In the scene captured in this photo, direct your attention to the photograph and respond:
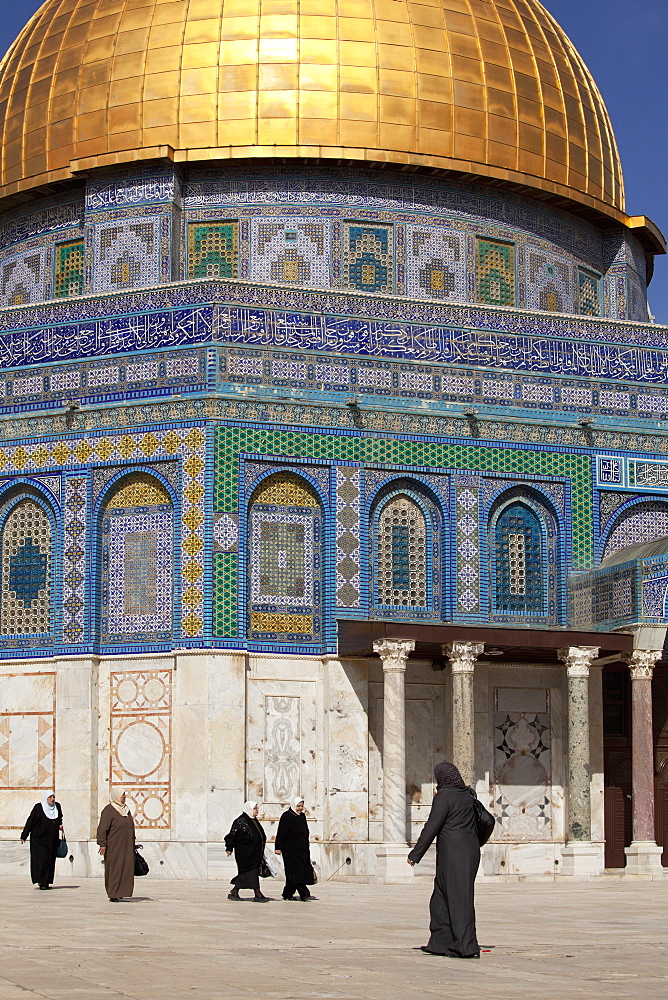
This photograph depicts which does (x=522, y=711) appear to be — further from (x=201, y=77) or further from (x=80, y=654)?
(x=201, y=77)

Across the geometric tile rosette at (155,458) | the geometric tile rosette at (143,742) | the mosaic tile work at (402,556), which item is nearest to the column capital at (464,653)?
the mosaic tile work at (402,556)

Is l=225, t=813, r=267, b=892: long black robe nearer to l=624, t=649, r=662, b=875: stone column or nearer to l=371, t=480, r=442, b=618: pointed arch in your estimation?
l=371, t=480, r=442, b=618: pointed arch

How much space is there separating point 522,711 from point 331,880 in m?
3.41

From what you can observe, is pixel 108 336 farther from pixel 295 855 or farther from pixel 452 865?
pixel 452 865

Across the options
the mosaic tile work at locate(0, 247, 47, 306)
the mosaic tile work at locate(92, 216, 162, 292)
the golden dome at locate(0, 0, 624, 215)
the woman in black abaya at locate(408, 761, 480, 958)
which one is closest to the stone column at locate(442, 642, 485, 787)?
the mosaic tile work at locate(92, 216, 162, 292)

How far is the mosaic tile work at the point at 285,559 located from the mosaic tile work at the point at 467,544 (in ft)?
5.96

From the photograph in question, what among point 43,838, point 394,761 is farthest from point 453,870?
point 394,761

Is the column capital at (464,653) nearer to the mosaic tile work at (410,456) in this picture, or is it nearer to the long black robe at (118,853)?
the mosaic tile work at (410,456)

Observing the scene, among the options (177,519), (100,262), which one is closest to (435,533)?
(177,519)

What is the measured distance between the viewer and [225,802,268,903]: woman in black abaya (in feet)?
52.3

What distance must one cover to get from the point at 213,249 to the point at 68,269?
2414 millimetres

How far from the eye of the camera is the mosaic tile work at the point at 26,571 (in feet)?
72.0

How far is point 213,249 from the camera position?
25.0 metres

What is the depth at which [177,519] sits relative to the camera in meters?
21.1
